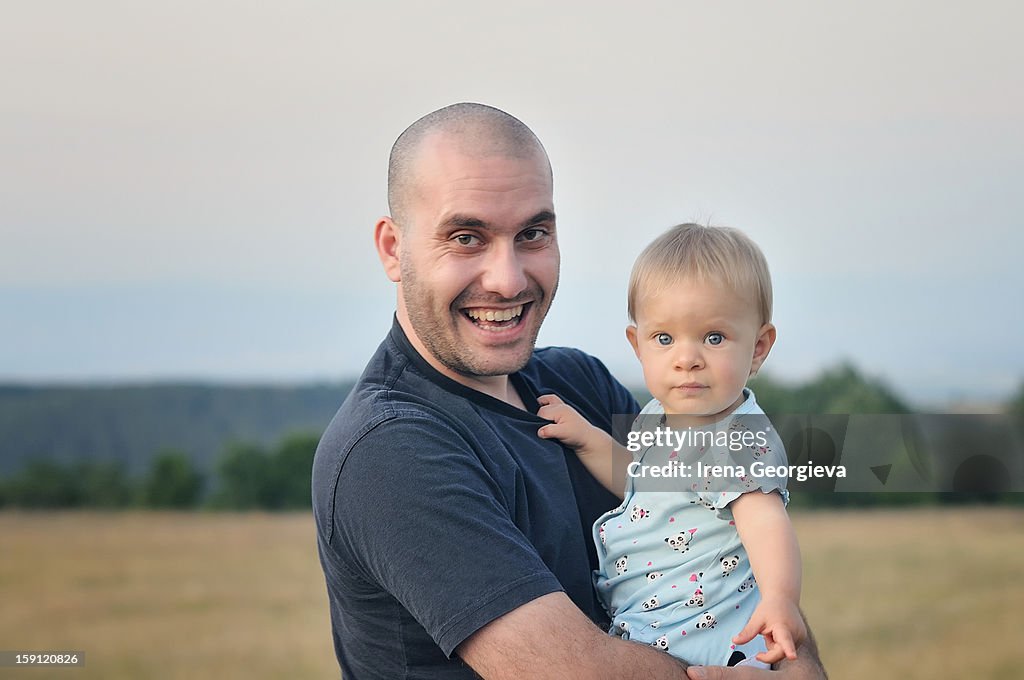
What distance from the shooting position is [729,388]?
3.27 meters

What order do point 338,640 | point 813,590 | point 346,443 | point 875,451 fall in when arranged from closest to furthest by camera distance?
point 346,443
point 338,640
point 875,451
point 813,590

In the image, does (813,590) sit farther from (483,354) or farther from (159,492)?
(483,354)

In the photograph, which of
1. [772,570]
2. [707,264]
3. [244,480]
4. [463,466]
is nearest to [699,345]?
[707,264]

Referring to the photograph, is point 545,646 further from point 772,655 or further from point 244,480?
point 244,480

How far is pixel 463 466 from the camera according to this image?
9.88 ft

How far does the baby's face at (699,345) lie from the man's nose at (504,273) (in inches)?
14.4

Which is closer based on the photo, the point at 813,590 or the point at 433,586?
the point at 433,586

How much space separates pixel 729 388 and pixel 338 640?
143 centimetres

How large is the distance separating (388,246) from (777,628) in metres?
1.64

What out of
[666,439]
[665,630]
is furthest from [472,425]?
[665,630]

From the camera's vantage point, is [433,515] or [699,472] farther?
[699,472]

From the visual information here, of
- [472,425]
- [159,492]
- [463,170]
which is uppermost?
[463,170]

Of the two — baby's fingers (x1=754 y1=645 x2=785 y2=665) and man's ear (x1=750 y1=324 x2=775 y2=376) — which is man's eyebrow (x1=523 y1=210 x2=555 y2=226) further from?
baby's fingers (x1=754 y1=645 x2=785 y2=665)

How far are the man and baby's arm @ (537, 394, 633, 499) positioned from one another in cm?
4
